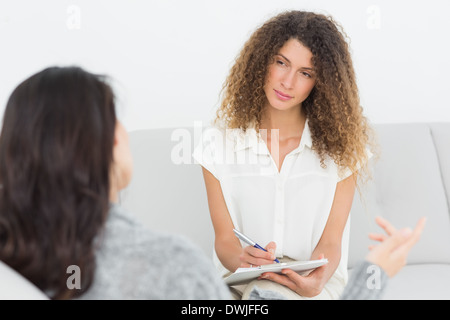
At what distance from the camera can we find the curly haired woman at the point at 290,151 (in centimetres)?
170

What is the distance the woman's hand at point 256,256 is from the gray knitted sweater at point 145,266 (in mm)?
668

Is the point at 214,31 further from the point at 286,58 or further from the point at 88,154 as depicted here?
the point at 88,154

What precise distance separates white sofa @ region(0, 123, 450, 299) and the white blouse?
9.1 inches

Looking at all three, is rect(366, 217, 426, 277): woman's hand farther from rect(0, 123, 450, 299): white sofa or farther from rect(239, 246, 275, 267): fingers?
rect(0, 123, 450, 299): white sofa

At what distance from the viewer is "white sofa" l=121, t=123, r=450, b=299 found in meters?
1.91

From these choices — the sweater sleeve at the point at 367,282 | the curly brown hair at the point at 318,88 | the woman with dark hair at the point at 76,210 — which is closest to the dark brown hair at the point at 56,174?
the woman with dark hair at the point at 76,210

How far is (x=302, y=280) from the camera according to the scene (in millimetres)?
1509

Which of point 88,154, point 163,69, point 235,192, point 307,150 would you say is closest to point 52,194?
point 88,154

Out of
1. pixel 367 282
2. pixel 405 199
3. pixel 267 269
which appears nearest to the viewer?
pixel 367 282

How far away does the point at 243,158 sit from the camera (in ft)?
5.78

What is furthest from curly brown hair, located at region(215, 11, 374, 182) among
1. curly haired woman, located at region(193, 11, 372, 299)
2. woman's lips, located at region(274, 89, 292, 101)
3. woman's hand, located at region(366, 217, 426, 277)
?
woman's hand, located at region(366, 217, 426, 277)

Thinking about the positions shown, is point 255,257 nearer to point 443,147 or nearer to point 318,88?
point 318,88

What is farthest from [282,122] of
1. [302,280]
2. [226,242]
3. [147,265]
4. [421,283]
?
[147,265]

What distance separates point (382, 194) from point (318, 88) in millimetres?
548
